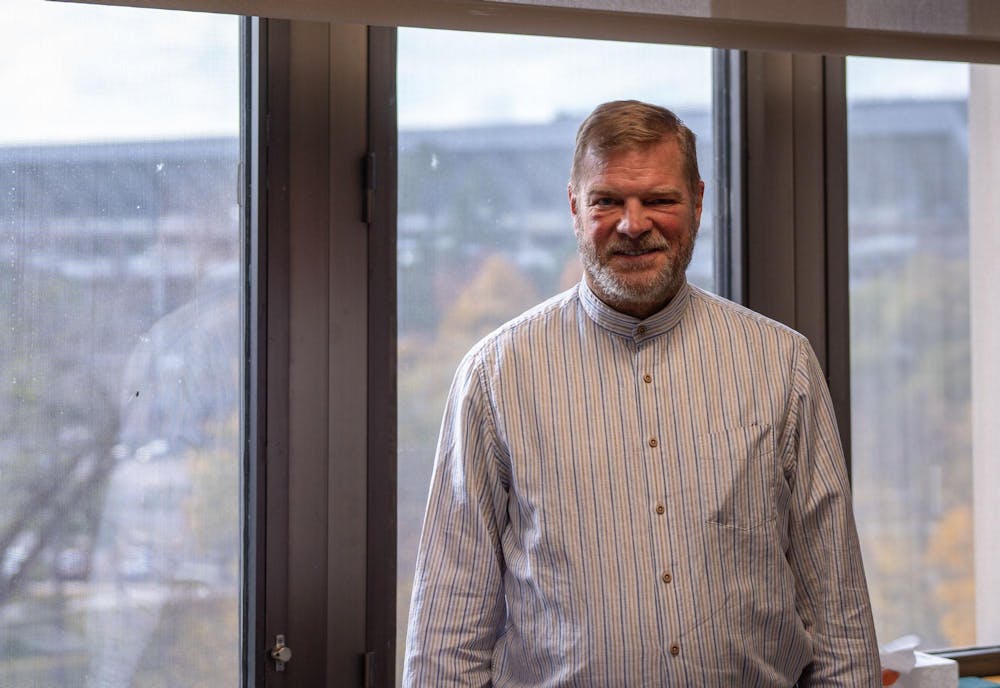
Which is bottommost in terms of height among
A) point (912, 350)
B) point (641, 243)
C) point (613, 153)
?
point (912, 350)

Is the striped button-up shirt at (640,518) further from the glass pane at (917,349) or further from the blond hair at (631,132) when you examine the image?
the glass pane at (917,349)

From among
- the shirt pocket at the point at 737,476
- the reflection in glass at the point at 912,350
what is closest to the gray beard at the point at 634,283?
the shirt pocket at the point at 737,476

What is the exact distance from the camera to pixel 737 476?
1.63 metres

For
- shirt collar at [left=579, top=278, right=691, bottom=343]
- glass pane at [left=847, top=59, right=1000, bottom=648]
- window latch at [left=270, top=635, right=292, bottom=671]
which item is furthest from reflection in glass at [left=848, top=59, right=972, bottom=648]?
window latch at [left=270, top=635, right=292, bottom=671]

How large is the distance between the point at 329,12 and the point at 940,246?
1.44 metres

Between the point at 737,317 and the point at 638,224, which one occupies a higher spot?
the point at 638,224

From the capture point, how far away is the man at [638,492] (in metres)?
1.59

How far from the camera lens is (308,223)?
1.98 metres

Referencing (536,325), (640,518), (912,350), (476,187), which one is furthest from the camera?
(912,350)

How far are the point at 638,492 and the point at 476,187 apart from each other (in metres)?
0.77

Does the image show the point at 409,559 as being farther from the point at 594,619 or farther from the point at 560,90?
the point at 560,90

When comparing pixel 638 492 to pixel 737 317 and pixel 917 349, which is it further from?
pixel 917 349

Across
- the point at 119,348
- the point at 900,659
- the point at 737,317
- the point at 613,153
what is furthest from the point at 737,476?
the point at 119,348

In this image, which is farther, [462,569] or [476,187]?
[476,187]
